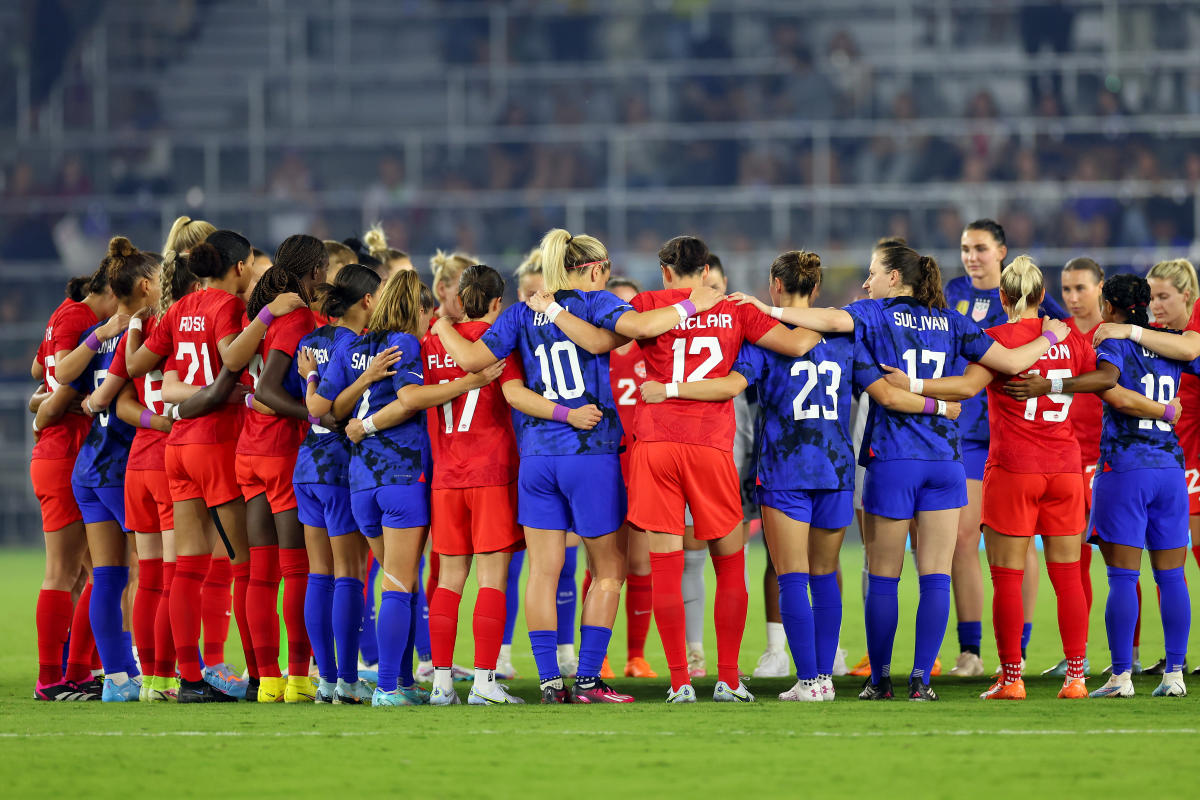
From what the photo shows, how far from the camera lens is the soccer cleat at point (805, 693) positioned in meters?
6.68

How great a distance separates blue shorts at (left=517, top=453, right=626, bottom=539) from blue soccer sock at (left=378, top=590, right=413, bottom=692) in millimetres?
666

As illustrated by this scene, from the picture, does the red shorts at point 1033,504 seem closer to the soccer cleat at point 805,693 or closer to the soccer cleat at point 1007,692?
the soccer cleat at point 1007,692

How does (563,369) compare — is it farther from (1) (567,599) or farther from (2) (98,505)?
(2) (98,505)

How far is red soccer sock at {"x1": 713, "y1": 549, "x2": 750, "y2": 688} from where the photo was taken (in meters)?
6.65

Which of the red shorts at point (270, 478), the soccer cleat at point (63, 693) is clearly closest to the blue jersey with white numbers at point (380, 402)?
the red shorts at point (270, 478)

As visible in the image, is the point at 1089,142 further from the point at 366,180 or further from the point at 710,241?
the point at 366,180

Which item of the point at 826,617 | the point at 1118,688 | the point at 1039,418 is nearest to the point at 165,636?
the point at 826,617

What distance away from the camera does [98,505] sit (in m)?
7.57

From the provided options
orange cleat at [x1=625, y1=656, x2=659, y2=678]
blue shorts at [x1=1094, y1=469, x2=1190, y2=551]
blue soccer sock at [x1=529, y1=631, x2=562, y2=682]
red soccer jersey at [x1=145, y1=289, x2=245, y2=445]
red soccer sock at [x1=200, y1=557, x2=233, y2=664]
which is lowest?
orange cleat at [x1=625, y1=656, x2=659, y2=678]

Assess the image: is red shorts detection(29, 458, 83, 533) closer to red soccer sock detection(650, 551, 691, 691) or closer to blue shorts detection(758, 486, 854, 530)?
red soccer sock detection(650, 551, 691, 691)

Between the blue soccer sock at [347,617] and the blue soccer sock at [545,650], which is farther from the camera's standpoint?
the blue soccer sock at [347,617]

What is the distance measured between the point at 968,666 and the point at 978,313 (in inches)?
78.5

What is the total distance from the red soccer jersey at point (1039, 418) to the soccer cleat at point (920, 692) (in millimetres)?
1064

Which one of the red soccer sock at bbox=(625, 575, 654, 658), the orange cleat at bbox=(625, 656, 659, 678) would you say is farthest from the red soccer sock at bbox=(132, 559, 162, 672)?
the orange cleat at bbox=(625, 656, 659, 678)
